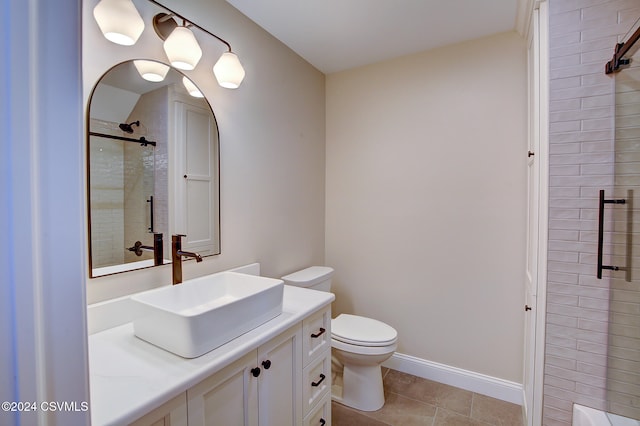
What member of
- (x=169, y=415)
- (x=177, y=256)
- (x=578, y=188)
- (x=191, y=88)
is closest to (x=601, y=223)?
(x=578, y=188)

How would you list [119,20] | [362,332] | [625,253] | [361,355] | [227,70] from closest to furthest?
[119,20]
[625,253]
[227,70]
[361,355]
[362,332]

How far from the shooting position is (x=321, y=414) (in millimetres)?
1567

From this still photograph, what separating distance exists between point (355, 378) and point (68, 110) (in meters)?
2.08

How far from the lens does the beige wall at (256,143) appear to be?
4.35ft

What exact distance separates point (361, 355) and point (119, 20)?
203 cm

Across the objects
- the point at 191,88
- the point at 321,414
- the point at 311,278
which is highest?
the point at 191,88

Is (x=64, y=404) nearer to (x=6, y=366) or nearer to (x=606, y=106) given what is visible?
(x=6, y=366)

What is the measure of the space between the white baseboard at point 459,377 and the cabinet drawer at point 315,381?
1.02 m

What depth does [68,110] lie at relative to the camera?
41 cm

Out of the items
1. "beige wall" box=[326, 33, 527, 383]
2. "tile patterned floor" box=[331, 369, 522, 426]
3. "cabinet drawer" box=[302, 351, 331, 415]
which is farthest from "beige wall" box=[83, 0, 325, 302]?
"tile patterned floor" box=[331, 369, 522, 426]

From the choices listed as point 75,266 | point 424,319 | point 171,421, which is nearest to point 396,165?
point 424,319

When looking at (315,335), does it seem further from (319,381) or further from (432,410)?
(432,410)

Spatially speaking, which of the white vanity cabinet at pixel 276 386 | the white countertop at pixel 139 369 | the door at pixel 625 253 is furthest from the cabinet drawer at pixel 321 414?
the door at pixel 625 253

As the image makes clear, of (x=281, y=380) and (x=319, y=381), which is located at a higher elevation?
(x=281, y=380)
